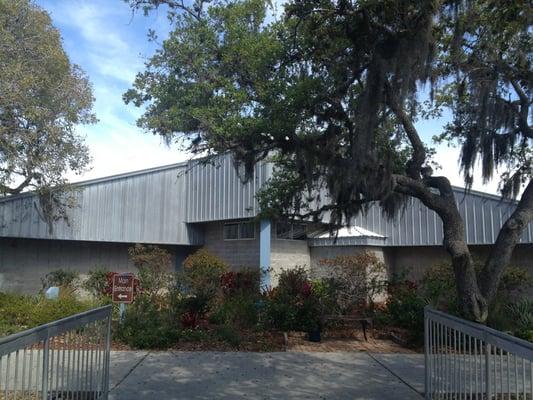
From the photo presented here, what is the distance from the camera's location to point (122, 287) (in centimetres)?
1207

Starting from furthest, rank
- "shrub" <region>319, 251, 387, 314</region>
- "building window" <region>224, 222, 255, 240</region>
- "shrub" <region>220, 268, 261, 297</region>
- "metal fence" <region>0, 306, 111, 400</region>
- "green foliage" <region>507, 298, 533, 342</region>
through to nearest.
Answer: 1. "building window" <region>224, 222, 255, 240</region>
2. "shrub" <region>220, 268, 261, 297</region>
3. "shrub" <region>319, 251, 387, 314</region>
4. "green foliage" <region>507, 298, 533, 342</region>
5. "metal fence" <region>0, 306, 111, 400</region>

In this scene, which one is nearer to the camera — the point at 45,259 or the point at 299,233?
the point at 45,259

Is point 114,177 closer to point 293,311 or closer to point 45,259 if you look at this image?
point 45,259

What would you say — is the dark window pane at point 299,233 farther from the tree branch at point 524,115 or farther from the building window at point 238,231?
the tree branch at point 524,115

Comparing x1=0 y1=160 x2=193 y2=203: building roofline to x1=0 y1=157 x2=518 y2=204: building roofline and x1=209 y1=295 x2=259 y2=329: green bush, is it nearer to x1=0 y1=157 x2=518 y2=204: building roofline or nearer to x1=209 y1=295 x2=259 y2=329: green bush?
x1=0 y1=157 x2=518 y2=204: building roofline

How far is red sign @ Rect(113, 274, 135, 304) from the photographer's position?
12.0 meters

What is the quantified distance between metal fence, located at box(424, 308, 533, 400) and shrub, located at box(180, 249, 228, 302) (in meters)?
7.29

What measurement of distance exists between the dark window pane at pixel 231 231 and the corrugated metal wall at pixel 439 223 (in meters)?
5.25

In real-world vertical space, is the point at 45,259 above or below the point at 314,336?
above

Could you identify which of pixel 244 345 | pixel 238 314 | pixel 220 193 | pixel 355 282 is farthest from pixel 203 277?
pixel 220 193

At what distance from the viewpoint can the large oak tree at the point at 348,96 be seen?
8.75 m

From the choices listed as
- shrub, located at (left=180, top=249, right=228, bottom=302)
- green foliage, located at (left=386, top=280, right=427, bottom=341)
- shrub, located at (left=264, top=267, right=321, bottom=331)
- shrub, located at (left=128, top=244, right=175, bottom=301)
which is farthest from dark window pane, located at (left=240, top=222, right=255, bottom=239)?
shrub, located at (left=264, top=267, right=321, bottom=331)

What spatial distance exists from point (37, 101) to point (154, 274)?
242 inches

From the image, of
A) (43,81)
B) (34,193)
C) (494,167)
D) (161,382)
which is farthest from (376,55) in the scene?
(34,193)
